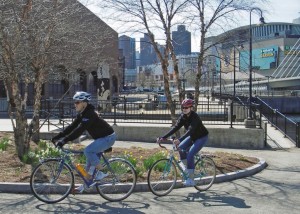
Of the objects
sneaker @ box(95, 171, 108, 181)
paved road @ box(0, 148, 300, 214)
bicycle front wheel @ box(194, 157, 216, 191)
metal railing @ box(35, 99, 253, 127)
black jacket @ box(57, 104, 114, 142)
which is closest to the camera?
paved road @ box(0, 148, 300, 214)

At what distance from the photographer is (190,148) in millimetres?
8211

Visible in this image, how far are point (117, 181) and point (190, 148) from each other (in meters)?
1.50

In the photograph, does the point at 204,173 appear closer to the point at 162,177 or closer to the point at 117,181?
the point at 162,177

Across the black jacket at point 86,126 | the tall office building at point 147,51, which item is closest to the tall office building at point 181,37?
the tall office building at point 147,51

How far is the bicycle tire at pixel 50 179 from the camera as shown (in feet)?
23.6

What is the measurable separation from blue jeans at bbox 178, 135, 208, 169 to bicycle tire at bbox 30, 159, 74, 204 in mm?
2144

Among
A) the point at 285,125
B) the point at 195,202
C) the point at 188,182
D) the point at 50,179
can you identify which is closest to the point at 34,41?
the point at 50,179

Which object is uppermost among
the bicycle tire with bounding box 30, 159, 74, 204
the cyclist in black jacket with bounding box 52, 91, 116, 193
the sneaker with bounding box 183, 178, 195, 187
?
the cyclist in black jacket with bounding box 52, 91, 116, 193

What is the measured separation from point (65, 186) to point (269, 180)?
15.1 ft

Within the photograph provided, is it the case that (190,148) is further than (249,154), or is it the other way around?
(249,154)

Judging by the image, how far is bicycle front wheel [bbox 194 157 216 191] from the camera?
334 inches

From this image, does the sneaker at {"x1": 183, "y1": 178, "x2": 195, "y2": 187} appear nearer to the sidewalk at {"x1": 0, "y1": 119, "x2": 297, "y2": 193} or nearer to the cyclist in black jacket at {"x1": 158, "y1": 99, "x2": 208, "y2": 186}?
the cyclist in black jacket at {"x1": 158, "y1": 99, "x2": 208, "y2": 186}

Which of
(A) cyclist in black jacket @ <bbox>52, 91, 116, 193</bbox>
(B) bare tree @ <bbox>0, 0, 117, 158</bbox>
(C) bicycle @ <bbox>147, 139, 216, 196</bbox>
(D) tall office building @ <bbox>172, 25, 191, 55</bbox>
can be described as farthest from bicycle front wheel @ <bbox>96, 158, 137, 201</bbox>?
(D) tall office building @ <bbox>172, 25, 191, 55</bbox>

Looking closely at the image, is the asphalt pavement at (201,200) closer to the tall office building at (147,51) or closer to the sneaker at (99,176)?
the sneaker at (99,176)
